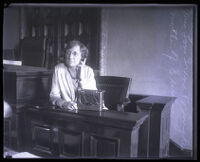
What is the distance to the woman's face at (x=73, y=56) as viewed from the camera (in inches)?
63.9

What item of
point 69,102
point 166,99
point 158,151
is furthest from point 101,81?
point 158,151

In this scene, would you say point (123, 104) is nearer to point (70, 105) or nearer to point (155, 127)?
point (155, 127)

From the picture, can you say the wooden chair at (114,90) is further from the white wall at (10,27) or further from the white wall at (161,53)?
the white wall at (10,27)

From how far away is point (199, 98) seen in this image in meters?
1.51

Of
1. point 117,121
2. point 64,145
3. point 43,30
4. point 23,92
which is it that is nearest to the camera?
point 117,121

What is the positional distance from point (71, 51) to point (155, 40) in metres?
0.56

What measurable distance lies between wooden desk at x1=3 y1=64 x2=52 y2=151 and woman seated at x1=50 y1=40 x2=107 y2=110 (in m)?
0.13

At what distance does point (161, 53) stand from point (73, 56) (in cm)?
58

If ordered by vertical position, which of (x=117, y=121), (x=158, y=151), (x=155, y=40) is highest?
(x=155, y=40)

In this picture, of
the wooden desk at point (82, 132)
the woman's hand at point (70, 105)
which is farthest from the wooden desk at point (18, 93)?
the woman's hand at point (70, 105)

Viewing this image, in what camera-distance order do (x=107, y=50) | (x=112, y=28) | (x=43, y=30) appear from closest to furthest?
(x=112, y=28) → (x=107, y=50) → (x=43, y=30)

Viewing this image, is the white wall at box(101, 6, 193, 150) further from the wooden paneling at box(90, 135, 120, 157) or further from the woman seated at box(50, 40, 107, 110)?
the wooden paneling at box(90, 135, 120, 157)

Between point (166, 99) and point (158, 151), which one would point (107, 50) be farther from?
point (158, 151)

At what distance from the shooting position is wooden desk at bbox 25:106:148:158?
1340 mm
